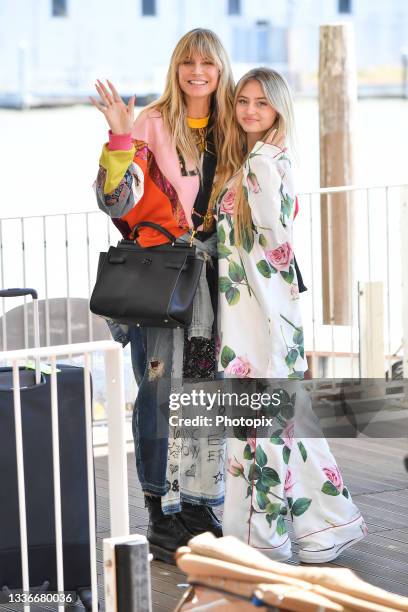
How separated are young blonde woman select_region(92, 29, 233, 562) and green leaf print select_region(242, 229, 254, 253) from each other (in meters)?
0.14

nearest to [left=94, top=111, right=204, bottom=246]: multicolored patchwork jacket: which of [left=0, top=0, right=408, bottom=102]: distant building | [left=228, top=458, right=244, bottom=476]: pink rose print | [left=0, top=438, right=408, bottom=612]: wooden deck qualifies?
[left=228, top=458, right=244, bottom=476]: pink rose print

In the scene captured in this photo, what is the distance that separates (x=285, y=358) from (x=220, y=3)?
3250 cm

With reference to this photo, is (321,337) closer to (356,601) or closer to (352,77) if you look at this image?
(352,77)

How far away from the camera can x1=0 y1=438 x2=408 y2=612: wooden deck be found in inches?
124

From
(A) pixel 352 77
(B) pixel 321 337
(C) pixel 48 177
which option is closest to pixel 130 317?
(B) pixel 321 337

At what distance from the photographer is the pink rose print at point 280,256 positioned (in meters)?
3.14

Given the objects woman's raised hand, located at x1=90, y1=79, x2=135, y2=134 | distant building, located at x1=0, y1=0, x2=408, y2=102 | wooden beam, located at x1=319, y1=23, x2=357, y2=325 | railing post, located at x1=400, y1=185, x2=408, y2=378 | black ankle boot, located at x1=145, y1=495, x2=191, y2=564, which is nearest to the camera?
woman's raised hand, located at x1=90, y1=79, x2=135, y2=134

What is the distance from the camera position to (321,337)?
5.64m

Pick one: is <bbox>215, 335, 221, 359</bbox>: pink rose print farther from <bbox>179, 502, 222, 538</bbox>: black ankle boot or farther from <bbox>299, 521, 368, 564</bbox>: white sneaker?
<bbox>299, 521, 368, 564</bbox>: white sneaker

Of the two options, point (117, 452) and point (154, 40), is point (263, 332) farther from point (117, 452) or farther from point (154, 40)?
point (154, 40)

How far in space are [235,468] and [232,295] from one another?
49cm

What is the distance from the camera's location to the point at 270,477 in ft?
10.5


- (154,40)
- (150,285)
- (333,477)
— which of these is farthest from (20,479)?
(154,40)

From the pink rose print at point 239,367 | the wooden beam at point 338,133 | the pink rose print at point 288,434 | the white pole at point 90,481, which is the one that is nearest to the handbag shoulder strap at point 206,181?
the pink rose print at point 239,367
